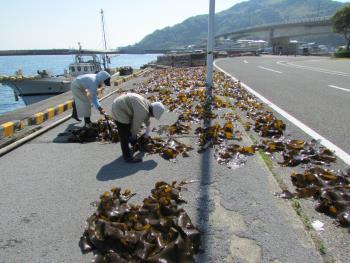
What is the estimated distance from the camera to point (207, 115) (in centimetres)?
814

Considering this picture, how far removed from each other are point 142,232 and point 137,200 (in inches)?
32.7

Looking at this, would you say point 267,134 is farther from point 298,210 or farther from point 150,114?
point 298,210

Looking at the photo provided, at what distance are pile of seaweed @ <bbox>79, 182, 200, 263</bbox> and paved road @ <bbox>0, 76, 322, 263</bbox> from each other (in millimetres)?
135

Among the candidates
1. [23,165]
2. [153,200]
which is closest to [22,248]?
[153,200]

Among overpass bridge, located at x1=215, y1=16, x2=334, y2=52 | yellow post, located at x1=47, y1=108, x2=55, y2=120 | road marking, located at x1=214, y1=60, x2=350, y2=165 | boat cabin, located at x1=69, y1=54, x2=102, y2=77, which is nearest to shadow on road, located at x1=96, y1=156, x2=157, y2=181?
road marking, located at x1=214, y1=60, x2=350, y2=165

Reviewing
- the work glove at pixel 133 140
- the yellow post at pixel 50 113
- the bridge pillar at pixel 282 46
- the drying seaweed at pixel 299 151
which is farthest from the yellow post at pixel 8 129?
the bridge pillar at pixel 282 46

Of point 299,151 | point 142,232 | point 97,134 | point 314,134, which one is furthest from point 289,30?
point 142,232

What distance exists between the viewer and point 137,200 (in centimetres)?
381

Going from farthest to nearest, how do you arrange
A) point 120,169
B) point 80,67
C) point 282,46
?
point 282,46 < point 80,67 < point 120,169

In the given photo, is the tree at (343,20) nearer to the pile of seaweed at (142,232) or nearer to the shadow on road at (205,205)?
the shadow on road at (205,205)

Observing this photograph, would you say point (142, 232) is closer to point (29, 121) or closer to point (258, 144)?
point (258, 144)

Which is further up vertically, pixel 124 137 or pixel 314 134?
pixel 124 137

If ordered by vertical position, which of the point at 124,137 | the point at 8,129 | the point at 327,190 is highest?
the point at 124,137

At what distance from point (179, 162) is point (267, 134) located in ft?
7.02
